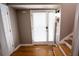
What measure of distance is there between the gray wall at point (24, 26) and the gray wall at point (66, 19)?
1.73m

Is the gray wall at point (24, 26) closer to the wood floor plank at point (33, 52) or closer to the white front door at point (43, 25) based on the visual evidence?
the white front door at point (43, 25)

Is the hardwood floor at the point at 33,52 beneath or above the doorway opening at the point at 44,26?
beneath

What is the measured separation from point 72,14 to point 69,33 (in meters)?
0.79

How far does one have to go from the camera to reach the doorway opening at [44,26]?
4.95m

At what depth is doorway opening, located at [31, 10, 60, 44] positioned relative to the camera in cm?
495

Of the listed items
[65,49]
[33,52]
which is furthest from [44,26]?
[65,49]

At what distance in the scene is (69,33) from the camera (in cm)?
399

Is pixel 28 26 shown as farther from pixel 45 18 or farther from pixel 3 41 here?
pixel 3 41

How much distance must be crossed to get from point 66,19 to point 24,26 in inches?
83.7

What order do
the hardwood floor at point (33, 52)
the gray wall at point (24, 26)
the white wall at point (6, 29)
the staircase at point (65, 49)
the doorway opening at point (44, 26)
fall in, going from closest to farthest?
the white wall at point (6, 29)
the staircase at point (65, 49)
the hardwood floor at point (33, 52)
the gray wall at point (24, 26)
the doorway opening at point (44, 26)

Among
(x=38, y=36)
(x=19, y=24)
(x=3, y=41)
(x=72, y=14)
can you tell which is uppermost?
(x=72, y=14)

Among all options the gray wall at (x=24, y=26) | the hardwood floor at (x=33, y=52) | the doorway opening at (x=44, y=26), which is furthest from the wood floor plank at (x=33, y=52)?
the doorway opening at (x=44, y=26)

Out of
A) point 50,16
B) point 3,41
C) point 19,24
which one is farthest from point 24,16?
point 3,41

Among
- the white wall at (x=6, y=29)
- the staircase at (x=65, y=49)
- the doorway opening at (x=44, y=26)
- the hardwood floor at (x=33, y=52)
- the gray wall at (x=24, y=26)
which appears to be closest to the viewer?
the white wall at (x=6, y=29)
